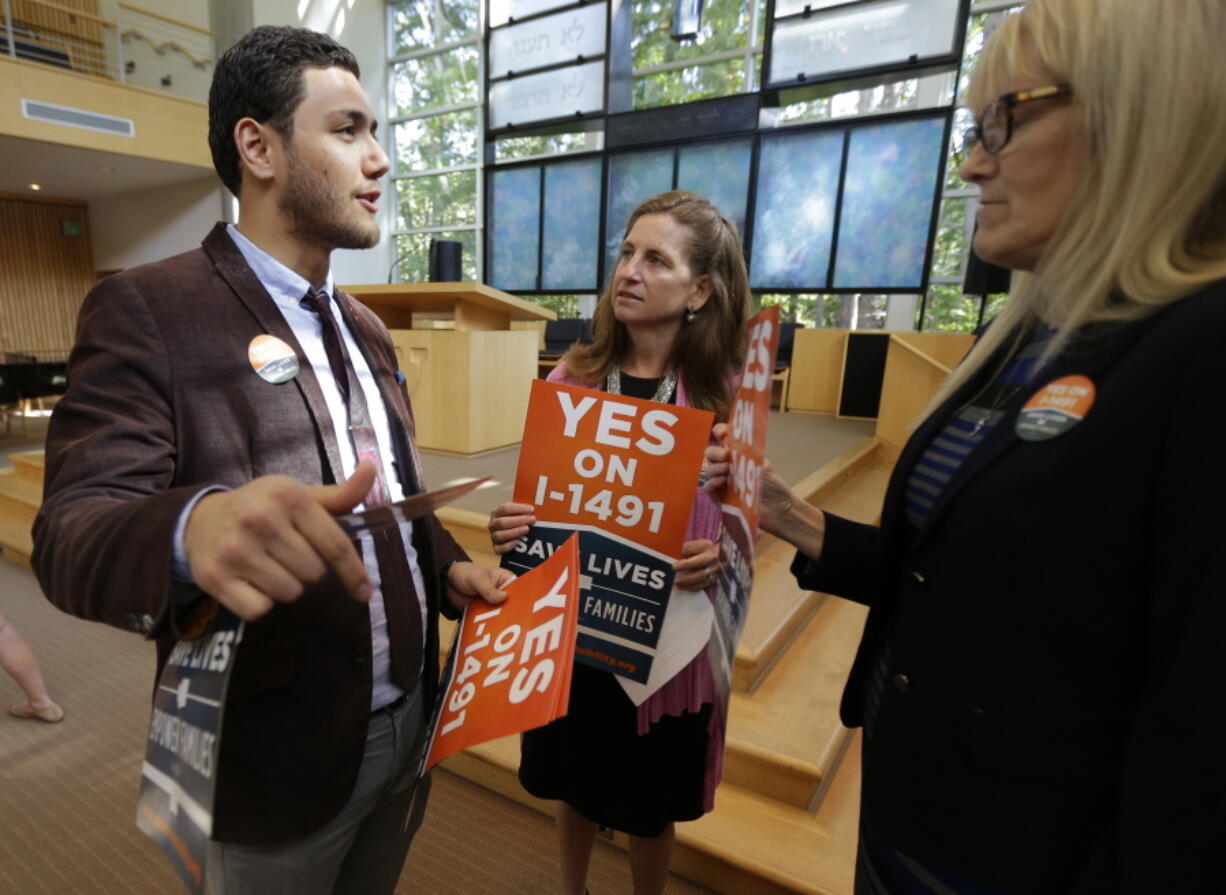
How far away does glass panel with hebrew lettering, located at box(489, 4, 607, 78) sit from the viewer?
7887mm

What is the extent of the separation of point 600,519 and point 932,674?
1.55 ft

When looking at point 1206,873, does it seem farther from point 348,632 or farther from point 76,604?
point 76,604

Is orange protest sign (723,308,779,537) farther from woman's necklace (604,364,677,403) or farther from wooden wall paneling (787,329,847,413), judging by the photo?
wooden wall paneling (787,329,847,413)

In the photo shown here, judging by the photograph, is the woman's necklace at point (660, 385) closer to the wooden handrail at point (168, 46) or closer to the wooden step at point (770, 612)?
the wooden step at point (770, 612)

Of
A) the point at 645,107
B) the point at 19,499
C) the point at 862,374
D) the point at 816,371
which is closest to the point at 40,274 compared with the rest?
the point at 19,499

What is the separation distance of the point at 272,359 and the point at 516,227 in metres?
8.73

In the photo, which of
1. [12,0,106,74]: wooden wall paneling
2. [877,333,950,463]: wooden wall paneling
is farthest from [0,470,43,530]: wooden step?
[12,0,106,74]: wooden wall paneling

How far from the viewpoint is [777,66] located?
668 cm

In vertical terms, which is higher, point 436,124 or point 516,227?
point 436,124

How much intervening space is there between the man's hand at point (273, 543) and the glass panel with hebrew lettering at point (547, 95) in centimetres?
870

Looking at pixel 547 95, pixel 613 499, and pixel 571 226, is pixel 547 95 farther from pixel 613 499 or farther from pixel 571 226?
pixel 613 499

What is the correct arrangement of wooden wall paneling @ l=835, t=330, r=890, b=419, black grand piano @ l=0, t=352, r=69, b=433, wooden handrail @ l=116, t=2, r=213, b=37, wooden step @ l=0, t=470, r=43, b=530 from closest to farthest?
1. wooden step @ l=0, t=470, r=43, b=530
2. wooden wall paneling @ l=835, t=330, r=890, b=419
3. black grand piano @ l=0, t=352, r=69, b=433
4. wooden handrail @ l=116, t=2, r=213, b=37

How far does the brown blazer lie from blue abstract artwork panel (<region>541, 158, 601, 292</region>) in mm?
7850

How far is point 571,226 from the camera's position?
329 inches
